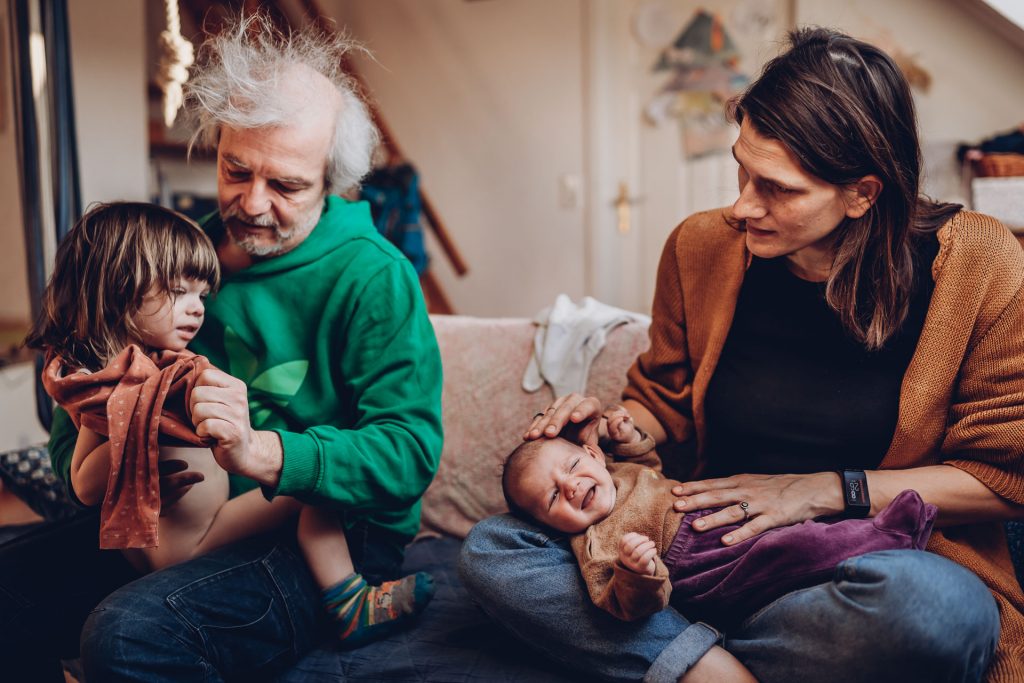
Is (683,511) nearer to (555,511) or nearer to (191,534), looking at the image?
(555,511)

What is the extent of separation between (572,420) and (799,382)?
39 cm

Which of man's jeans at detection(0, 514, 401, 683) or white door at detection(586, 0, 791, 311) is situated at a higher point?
white door at detection(586, 0, 791, 311)

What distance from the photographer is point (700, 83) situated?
4043 millimetres

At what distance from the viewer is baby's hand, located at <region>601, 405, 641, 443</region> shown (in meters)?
1.52

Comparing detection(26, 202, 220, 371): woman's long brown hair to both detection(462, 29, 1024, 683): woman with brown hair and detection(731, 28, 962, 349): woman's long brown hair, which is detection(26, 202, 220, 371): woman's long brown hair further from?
detection(731, 28, 962, 349): woman's long brown hair

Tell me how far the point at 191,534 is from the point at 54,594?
0.27 m

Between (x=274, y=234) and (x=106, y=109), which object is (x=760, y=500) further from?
(x=106, y=109)

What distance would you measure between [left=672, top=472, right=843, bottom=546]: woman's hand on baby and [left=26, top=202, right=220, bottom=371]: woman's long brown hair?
942 millimetres

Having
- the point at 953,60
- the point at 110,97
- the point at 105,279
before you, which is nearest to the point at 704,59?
the point at 953,60

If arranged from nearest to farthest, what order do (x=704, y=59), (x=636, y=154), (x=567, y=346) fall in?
(x=567, y=346)
(x=704, y=59)
(x=636, y=154)

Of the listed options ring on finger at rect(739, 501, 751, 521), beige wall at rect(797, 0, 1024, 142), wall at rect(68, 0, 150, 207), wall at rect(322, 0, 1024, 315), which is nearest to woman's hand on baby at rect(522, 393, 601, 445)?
ring on finger at rect(739, 501, 751, 521)

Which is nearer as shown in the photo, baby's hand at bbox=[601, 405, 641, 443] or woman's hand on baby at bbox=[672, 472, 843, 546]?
woman's hand on baby at bbox=[672, 472, 843, 546]

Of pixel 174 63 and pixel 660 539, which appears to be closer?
pixel 660 539

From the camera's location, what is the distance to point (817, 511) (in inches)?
53.1
